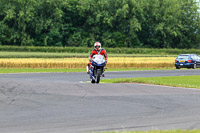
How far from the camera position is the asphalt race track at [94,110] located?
30.6 feet

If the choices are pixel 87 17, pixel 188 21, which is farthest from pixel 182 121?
pixel 188 21

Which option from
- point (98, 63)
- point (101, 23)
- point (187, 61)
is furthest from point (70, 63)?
point (101, 23)

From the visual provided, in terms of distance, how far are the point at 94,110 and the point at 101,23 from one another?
300 ft

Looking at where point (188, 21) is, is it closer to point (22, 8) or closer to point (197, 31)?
point (197, 31)

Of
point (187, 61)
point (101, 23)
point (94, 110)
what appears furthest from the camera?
point (101, 23)

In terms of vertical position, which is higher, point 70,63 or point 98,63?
point 98,63

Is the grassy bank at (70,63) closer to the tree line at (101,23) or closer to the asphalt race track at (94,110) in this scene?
the asphalt race track at (94,110)

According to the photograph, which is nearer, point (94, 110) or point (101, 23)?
point (94, 110)

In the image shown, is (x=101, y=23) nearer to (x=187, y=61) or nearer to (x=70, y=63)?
(x=70, y=63)

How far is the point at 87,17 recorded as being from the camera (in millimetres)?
102500

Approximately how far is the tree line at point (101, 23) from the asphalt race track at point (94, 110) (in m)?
75.7

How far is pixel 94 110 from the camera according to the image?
12.1 metres

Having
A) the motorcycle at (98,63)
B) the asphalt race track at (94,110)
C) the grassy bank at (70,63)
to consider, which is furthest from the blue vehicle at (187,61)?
the asphalt race track at (94,110)

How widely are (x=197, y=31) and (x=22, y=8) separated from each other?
4753cm
